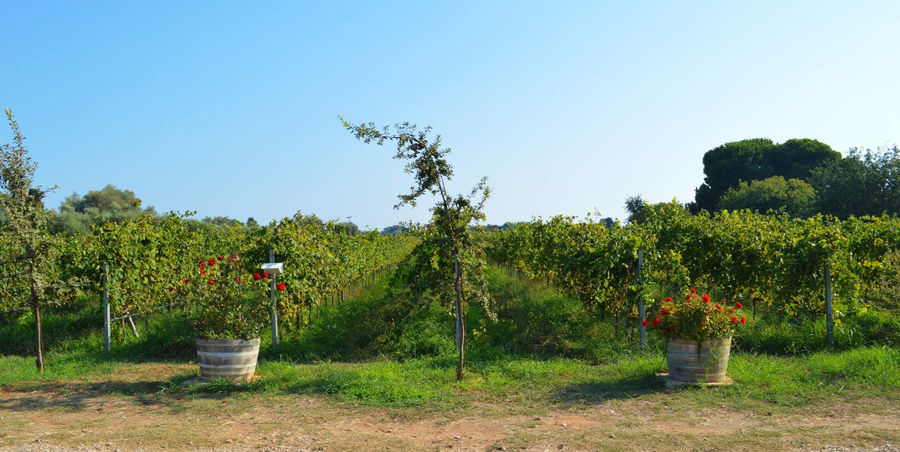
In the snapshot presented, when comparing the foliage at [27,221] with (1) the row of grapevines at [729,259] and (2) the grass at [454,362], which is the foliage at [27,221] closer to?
(2) the grass at [454,362]

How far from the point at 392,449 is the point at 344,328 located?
535 cm

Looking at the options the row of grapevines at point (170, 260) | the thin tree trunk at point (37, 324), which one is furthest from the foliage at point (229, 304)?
the thin tree trunk at point (37, 324)

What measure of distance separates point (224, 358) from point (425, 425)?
299 cm

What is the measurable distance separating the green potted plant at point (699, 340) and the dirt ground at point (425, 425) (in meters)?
0.50

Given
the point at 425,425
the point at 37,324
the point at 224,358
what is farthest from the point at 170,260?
the point at 425,425

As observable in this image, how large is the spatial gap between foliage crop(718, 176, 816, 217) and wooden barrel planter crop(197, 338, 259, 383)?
118 ft

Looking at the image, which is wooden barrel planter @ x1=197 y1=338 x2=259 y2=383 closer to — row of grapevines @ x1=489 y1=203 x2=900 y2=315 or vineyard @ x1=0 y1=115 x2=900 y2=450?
vineyard @ x1=0 y1=115 x2=900 y2=450

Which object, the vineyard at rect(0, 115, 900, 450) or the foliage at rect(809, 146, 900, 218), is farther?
the foliage at rect(809, 146, 900, 218)

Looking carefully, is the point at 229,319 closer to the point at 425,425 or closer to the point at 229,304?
the point at 229,304

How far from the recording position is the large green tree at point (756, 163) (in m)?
50.0

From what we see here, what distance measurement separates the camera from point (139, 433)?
529 centimetres

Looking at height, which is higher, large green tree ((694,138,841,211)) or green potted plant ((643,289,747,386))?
large green tree ((694,138,841,211))

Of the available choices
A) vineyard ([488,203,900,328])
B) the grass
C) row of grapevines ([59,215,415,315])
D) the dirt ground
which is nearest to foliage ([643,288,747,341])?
the grass

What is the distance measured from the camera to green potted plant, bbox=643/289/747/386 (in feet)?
21.7
